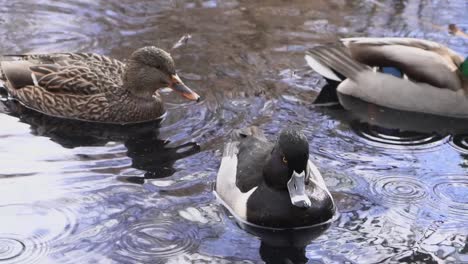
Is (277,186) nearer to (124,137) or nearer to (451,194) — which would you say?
(451,194)

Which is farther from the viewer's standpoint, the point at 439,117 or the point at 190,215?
the point at 439,117

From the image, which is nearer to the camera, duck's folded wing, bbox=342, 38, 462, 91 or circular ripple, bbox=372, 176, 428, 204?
circular ripple, bbox=372, 176, 428, 204

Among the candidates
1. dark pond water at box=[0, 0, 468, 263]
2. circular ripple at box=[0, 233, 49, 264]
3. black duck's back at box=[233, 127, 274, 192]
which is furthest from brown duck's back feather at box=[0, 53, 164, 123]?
circular ripple at box=[0, 233, 49, 264]

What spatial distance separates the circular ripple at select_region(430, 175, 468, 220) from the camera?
7219 millimetres

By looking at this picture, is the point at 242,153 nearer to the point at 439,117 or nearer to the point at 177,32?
the point at 439,117

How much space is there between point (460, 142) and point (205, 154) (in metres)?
2.31

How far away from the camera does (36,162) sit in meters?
7.68

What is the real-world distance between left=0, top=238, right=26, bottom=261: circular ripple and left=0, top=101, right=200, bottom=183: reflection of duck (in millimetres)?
1213

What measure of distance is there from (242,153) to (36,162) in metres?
1.72

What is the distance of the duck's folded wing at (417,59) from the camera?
8.79m

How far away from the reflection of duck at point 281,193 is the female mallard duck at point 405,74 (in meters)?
2.15

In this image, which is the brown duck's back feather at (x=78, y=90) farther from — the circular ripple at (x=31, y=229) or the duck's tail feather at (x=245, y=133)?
the circular ripple at (x=31, y=229)

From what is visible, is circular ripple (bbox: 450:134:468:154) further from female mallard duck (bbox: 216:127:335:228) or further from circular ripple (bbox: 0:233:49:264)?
circular ripple (bbox: 0:233:49:264)

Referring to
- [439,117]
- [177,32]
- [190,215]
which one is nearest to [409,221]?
[190,215]
